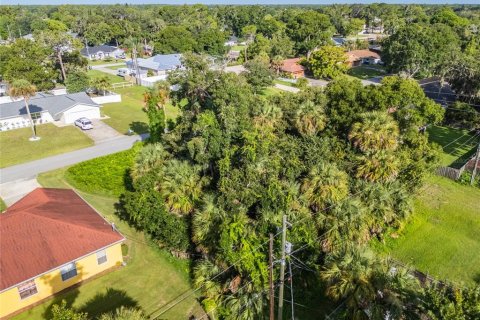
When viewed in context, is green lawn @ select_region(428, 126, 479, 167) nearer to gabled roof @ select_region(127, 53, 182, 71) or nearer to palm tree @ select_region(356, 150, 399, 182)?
palm tree @ select_region(356, 150, 399, 182)

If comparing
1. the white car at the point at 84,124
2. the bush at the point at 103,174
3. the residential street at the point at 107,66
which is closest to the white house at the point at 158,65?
the residential street at the point at 107,66

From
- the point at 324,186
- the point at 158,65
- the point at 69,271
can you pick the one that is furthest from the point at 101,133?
the point at 158,65

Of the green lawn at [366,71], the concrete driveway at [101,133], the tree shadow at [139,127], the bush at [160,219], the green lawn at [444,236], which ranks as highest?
the bush at [160,219]

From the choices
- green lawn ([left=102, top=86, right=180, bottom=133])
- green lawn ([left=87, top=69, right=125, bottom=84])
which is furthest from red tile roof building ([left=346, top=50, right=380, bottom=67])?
green lawn ([left=87, top=69, right=125, bottom=84])

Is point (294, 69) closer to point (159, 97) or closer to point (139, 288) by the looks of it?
point (159, 97)

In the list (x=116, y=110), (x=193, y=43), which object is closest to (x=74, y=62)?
(x=116, y=110)

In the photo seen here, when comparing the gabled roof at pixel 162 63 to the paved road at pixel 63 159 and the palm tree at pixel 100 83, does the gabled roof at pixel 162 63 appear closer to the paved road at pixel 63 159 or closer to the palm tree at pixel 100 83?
the palm tree at pixel 100 83
